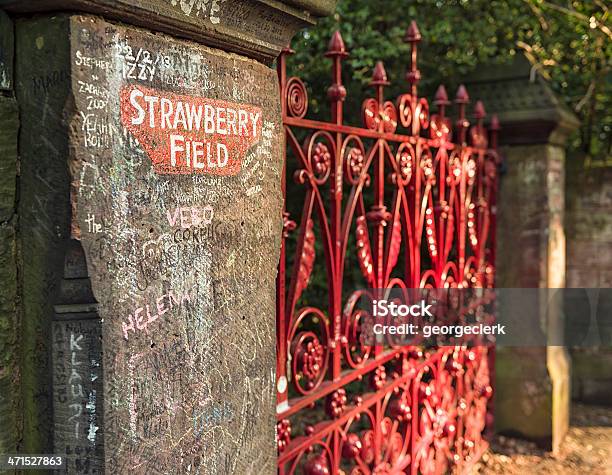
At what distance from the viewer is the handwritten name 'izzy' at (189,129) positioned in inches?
52.6

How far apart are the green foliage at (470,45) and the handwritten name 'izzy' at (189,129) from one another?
290cm

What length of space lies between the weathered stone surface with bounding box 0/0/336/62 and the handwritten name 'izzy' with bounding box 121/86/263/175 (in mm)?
143

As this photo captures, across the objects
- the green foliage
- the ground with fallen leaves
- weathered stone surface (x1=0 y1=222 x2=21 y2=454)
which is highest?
the green foliage

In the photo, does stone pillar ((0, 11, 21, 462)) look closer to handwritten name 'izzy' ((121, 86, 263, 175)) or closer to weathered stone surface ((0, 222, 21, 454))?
weathered stone surface ((0, 222, 21, 454))

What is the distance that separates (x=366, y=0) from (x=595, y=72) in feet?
5.86

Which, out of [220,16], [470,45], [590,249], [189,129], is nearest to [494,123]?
[470,45]

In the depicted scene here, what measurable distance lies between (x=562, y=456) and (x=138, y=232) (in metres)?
3.64

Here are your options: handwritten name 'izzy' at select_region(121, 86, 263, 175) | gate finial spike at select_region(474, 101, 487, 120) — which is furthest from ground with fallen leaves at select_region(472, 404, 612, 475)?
handwritten name 'izzy' at select_region(121, 86, 263, 175)

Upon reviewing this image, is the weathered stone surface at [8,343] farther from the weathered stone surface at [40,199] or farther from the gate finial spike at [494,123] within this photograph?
the gate finial spike at [494,123]

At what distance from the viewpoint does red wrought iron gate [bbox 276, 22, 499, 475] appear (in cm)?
229

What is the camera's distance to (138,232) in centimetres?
133

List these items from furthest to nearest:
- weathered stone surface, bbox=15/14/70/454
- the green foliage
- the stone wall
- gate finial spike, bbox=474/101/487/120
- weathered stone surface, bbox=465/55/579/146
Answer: the stone wall < the green foliage < weathered stone surface, bbox=465/55/579/146 < gate finial spike, bbox=474/101/487/120 < weathered stone surface, bbox=15/14/70/454

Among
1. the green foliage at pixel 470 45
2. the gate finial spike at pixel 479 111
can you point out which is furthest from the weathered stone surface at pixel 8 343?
the green foliage at pixel 470 45

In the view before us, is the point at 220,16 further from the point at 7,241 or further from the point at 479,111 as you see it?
the point at 479,111
